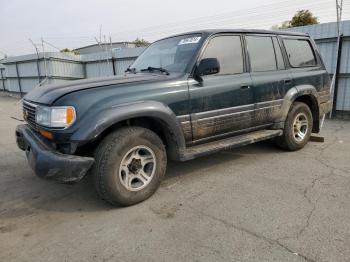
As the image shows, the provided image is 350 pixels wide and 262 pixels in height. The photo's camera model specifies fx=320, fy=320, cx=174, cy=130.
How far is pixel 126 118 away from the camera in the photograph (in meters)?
3.42

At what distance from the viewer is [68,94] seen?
10.9ft

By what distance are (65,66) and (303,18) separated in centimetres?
2092

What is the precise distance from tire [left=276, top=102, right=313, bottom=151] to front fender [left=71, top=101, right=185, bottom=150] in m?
2.26

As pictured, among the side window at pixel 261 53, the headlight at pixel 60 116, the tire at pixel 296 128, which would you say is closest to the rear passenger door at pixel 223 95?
the side window at pixel 261 53

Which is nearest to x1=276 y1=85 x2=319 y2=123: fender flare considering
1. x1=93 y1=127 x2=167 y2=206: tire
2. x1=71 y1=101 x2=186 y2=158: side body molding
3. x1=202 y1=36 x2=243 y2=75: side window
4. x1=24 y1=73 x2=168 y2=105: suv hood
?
x1=202 y1=36 x2=243 y2=75: side window

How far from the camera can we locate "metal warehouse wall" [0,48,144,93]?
1628cm

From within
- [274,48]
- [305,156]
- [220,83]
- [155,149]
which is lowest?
[305,156]

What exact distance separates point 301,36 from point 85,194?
4448 mm

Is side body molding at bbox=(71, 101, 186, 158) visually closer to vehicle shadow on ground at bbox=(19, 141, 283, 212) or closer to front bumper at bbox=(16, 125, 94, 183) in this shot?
front bumper at bbox=(16, 125, 94, 183)

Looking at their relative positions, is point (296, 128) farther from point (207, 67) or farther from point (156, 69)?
point (156, 69)

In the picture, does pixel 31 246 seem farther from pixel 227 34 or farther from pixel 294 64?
pixel 294 64

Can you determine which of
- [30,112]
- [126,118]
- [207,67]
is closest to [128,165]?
[126,118]

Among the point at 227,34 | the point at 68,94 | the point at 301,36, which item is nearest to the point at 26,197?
the point at 68,94

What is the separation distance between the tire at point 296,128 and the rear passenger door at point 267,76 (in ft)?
1.37
